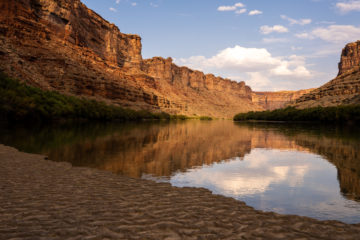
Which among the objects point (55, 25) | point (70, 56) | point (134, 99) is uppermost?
point (55, 25)

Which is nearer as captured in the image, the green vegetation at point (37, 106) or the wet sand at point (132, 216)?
the wet sand at point (132, 216)

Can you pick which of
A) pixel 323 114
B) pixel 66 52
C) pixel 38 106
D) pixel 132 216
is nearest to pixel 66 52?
pixel 66 52

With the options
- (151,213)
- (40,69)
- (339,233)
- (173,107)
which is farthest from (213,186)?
(173,107)

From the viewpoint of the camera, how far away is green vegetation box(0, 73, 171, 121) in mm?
42812

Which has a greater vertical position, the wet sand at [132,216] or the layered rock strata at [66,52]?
the layered rock strata at [66,52]

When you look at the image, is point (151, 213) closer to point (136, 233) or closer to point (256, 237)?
point (136, 233)

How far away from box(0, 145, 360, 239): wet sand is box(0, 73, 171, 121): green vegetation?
1599 inches

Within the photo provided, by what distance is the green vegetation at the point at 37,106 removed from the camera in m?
42.8

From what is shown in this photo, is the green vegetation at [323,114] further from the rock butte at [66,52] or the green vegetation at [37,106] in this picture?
the rock butte at [66,52]

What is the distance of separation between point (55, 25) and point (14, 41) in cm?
2915

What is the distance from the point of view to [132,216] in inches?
238

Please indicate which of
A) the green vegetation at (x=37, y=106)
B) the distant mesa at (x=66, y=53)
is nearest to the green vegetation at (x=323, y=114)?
the distant mesa at (x=66, y=53)

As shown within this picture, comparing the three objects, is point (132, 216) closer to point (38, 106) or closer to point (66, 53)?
point (38, 106)

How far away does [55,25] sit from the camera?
113188 millimetres
